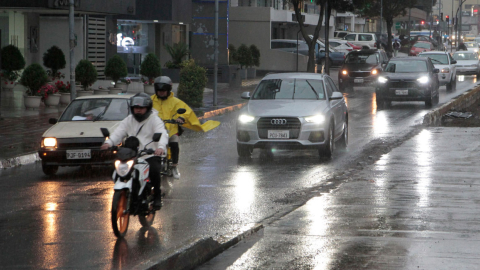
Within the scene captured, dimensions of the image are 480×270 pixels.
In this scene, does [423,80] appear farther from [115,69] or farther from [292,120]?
[292,120]

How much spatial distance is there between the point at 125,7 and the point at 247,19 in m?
24.8

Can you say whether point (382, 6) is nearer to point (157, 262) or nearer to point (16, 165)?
point (16, 165)

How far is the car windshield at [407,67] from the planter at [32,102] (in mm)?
11987

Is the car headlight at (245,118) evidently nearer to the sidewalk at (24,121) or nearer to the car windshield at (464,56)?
the sidewalk at (24,121)

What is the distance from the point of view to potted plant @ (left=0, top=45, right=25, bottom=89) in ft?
85.1

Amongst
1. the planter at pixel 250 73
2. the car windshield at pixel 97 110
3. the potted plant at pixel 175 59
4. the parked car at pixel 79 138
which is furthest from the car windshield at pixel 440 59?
the parked car at pixel 79 138

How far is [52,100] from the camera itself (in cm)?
2231

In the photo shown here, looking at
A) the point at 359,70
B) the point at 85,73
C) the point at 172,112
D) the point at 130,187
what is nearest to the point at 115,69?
the point at 85,73

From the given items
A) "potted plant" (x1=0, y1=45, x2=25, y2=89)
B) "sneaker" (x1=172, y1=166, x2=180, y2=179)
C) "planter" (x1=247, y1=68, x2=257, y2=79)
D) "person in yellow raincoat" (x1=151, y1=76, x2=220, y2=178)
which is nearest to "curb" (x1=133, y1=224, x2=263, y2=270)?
"person in yellow raincoat" (x1=151, y1=76, x2=220, y2=178)

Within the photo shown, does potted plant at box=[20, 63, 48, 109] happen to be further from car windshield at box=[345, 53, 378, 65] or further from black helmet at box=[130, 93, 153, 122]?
car windshield at box=[345, 53, 378, 65]

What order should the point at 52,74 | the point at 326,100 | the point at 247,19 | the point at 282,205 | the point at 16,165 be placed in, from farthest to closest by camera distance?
1. the point at 247,19
2. the point at 52,74
3. the point at 326,100
4. the point at 16,165
5. the point at 282,205

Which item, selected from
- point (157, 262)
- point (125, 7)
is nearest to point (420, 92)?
point (125, 7)

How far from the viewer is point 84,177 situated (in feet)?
40.0

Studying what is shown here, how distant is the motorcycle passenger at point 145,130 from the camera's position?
8.08 meters
